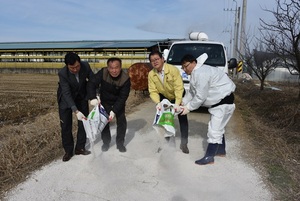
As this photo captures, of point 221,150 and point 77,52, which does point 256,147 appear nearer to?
point 221,150

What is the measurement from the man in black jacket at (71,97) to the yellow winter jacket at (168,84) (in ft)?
3.29

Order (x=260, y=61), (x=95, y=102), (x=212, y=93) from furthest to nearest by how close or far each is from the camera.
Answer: (x=260, y=61) → (x=95, y=102) → (x=212, y=93)

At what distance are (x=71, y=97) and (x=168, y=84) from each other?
1473 millimetres

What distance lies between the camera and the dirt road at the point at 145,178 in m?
3.19

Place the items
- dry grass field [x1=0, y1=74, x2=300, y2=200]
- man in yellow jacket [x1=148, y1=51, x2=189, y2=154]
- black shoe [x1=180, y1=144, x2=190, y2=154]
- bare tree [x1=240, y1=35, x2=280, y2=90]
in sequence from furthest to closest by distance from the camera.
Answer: bare tree [x1=240, y1=35, x2=280, y2=90] < black shoe [x1=180, y1=144, x2=190, y2=154] < man in yellow jacket [x1=148, y1=51, x2=189, y2=154] < dry grass field [x1=0, y1=74, x2=300, y2=200]

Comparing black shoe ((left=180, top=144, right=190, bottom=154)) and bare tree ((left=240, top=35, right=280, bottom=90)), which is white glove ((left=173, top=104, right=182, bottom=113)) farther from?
bare tree ((left=240, top=35, right=280, bottom=90))

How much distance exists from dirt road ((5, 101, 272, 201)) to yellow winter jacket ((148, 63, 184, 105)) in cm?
94

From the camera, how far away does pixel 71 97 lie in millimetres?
4031

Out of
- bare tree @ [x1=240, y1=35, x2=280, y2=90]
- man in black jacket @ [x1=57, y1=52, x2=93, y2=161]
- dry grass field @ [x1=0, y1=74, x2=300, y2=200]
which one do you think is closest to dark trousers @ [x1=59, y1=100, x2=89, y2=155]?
man in black jacket @ [x1=57, y1=52, x2=93, y2=161]

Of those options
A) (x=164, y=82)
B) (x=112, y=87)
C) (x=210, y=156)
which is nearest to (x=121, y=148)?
(x=112, y=87)

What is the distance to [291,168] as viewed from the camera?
152 inches

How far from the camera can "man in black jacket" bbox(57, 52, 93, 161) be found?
3973 millimetres

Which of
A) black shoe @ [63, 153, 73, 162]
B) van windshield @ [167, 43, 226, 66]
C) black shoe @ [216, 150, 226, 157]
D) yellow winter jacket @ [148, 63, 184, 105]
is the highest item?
van windshield @ [167, 43, 226, 66]

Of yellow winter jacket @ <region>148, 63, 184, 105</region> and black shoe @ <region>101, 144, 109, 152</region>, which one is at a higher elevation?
yellow winter jacket @ <region>148, 63, 184, 105</region>
